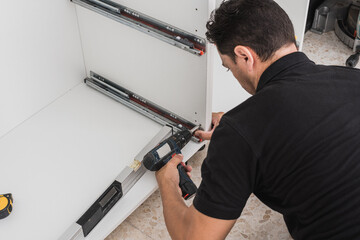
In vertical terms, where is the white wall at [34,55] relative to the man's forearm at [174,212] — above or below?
above

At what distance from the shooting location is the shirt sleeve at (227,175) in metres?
1.12

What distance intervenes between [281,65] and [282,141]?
0.76 ft

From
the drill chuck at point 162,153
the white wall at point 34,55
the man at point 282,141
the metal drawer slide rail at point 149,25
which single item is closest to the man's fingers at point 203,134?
the drill chuck at point 162,153

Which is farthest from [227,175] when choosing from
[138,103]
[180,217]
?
[138,103]

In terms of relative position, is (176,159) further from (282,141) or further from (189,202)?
(282,141)

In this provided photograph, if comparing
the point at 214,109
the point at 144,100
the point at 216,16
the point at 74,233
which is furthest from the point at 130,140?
the point at 216,16

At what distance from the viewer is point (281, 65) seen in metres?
1.22

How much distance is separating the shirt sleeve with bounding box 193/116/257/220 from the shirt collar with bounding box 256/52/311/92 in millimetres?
169

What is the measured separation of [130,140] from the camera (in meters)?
1.89

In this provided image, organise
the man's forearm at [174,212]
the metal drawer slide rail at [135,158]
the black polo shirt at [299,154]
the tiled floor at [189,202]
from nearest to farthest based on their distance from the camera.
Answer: the black polo shirt at [299,154] < the man's forearm at [174,212] < the metal drawer slide rail at [135,158] < the tiled floor at [189,202]

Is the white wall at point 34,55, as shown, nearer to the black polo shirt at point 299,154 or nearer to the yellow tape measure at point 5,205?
the yellow tape measure at point 5,205

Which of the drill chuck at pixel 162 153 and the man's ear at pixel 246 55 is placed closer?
the man's ear at pixel 246 55

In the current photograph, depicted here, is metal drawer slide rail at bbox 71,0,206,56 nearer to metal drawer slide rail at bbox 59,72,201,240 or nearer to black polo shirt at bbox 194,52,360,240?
metal drawer slide rail at bbox 59,72,201,240

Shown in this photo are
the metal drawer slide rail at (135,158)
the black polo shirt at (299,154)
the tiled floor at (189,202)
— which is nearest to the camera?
the black polo shirt at (299,154)
